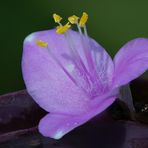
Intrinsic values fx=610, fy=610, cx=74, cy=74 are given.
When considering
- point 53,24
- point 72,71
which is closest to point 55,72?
point 72,71

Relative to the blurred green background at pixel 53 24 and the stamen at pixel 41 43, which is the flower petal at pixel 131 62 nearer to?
the stamen at pixel 41 43

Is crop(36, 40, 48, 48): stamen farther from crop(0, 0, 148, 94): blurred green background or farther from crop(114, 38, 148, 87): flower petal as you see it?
crop(0, 0, 148, 94): blurred green background

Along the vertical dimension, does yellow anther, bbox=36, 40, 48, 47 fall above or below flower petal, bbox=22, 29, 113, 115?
above

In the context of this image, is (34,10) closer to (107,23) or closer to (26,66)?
(107,23)

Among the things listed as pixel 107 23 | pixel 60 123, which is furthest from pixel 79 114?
pixel 107 23

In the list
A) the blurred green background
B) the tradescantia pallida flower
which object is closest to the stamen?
the tradescantia pallida flower

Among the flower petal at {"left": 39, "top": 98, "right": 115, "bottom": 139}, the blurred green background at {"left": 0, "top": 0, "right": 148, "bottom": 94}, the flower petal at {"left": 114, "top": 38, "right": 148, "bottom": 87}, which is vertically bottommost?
the blurred green background at {"left": 0, "top": 0, "right": 148, "bottom": 94}

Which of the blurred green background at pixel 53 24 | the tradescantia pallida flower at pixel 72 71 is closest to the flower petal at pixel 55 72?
the tradescantia pallida flower at pixel 72 71

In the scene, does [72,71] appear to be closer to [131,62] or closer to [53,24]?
[131,62]
